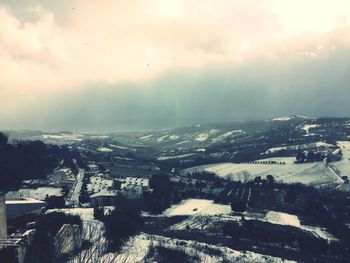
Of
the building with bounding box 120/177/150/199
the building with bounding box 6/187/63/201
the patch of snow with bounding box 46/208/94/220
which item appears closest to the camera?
the patch of snow with bounding box 46/208/94/220

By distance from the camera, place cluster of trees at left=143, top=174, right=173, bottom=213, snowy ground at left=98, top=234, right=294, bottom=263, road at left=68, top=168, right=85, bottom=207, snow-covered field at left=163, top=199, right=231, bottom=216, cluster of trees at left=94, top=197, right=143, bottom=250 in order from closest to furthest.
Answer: snowy ground at left=98, top=234, right=294, bottom=263 < cluster of trees at left=94, top=197, right=143, bottom=250 < snow-covered field at left=163, top=199, right=231, bottom=216 < cluster of trees at left=143, top=174, right=173, bottom=213 < road at left=68, top=168, right=85, bottom=207

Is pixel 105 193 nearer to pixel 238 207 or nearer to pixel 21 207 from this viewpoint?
pixel 21 207

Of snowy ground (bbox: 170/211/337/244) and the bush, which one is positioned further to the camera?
the bush

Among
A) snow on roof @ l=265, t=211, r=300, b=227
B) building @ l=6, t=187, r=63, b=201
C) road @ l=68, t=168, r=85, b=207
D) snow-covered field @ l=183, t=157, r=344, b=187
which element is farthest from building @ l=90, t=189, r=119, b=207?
snow-covered field @ l=183, t=157, r=344, b=187

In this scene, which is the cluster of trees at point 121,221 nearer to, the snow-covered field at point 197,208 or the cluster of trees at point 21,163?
the snow-covered field at point 197,208

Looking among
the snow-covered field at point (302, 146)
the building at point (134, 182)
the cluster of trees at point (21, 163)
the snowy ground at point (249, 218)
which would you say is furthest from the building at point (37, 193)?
the snow-covered field at point (302, 146)

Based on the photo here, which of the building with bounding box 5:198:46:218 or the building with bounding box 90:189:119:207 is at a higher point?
the building with bounding box 5:198:46:218

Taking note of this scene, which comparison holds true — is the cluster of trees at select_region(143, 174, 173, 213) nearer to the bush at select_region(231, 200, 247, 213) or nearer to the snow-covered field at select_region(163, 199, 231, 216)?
the snow-covered field at select_region(163, 199, 231, 216)

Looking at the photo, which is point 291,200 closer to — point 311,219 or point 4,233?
point 311,219
